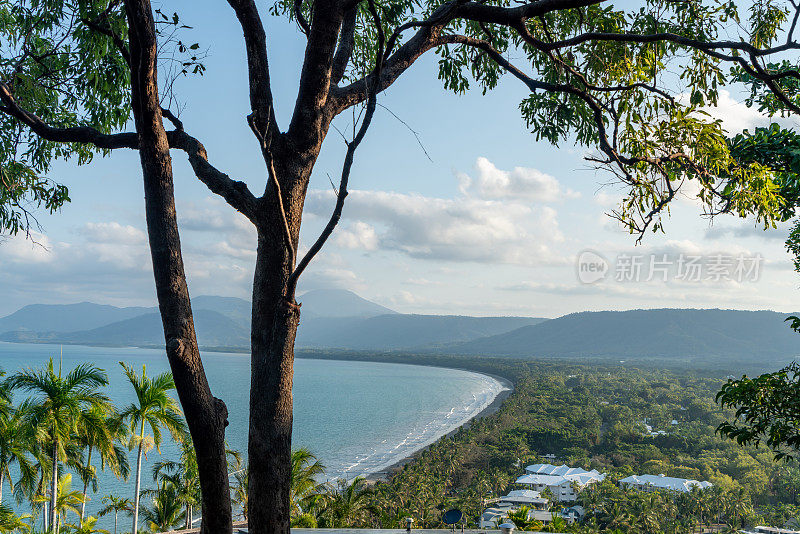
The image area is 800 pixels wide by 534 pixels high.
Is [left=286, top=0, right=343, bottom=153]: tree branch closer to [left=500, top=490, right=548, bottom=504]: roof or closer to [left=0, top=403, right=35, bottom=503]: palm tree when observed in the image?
[left=0, top=403, right=35, bottom=503]: palm tree

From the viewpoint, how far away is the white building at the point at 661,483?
31.8m

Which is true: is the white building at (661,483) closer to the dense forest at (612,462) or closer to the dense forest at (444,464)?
the dense forest at (444,464)

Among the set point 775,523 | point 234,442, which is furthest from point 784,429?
point 234,442

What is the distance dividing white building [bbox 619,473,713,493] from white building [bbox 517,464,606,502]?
2.08 metres

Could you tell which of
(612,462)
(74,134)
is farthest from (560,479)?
(74,134)

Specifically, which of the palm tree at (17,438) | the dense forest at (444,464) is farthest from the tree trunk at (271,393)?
the palm tree at (17,438)

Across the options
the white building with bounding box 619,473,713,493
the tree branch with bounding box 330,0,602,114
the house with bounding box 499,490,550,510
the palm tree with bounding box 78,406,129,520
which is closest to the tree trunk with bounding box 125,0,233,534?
the tree branch with bounding box 330,0,602,114

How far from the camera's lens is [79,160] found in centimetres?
421

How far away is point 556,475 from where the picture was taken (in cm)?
3522

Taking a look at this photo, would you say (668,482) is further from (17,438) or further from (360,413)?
(360,413)

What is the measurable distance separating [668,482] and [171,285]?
3641 centimetres

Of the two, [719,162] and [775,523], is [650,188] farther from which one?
[775,523]

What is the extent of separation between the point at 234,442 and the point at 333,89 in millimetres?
53080

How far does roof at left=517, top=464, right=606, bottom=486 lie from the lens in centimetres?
3422
